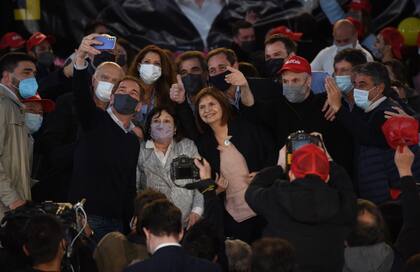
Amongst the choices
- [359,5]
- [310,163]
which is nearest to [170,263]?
[310,163]

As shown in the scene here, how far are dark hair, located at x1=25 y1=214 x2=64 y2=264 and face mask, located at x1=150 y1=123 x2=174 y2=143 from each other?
197cm

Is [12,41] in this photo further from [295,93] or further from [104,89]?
[295,93]

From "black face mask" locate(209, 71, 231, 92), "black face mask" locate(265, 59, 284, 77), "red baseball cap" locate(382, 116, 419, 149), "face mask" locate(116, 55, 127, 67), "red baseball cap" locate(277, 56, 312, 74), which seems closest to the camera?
"red baseball cap" locate(382, 116, 419, 149)

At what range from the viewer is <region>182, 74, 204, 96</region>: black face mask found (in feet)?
30.6

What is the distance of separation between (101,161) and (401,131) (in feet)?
6.73

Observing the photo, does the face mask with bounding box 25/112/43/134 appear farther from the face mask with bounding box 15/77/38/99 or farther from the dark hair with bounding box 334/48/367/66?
the dark hair with bounding box 334/48/367/66

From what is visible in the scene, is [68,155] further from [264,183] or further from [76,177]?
[264,183]

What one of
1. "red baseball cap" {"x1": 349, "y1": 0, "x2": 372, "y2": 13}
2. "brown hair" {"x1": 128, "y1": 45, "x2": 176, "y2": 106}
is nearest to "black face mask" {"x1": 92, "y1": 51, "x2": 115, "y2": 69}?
"brown hair" {"x1": 128, "y1": 45, "x2": 176, "y2": 106}

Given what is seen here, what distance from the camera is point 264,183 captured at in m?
7.57

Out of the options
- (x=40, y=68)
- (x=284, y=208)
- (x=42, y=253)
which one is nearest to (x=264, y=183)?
(x=284, y=208)

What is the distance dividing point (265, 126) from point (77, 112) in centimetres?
148

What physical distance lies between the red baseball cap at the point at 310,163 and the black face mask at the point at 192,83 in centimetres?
219

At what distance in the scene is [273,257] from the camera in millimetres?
6707

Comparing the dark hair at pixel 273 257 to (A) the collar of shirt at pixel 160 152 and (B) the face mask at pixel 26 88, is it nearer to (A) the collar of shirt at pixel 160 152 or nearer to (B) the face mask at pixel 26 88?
(A) the collar of shirt at pixel 160 152
